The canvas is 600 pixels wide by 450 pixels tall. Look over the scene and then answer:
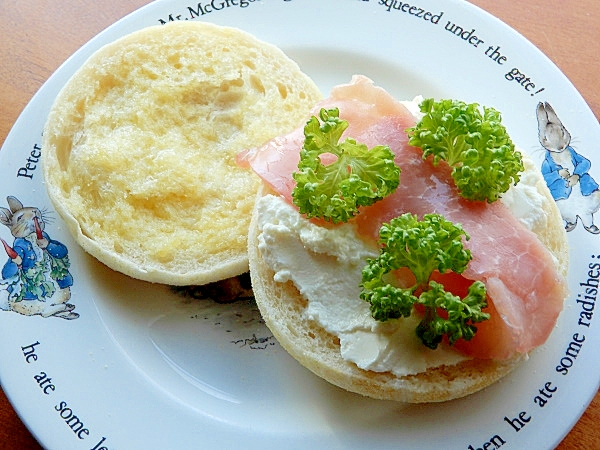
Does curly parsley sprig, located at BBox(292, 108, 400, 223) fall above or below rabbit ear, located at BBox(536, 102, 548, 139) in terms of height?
below

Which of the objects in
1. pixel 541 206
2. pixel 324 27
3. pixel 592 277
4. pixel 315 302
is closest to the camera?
pixel 315 302

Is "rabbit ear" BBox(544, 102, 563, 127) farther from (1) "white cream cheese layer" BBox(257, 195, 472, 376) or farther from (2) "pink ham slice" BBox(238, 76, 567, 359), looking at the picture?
(1) "white cream cheese layer" BBox(257, 195, 472, 376)

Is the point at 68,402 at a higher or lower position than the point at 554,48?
lower

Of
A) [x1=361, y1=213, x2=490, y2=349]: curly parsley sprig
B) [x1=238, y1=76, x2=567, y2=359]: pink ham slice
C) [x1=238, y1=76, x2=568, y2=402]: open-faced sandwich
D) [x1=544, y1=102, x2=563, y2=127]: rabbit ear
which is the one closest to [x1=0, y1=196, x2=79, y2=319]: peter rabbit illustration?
[x1=238, y1=76, x2=568, y2=402]: open-faced sandwich

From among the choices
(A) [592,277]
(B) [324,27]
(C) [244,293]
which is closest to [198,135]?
(C) [244,293]

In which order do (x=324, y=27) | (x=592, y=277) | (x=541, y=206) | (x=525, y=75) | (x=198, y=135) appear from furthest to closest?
(x=324, y=27)
(x=525, y=75)
(x=198, y=135)
(x=592, y=277)
(x=541, y=206)

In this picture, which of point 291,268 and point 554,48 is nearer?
point 291,268

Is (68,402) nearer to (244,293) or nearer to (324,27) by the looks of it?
(244,293)

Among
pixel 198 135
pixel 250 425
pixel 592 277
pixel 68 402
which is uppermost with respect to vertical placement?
pixel 592 277
